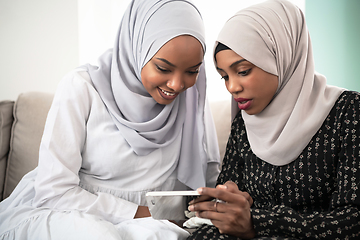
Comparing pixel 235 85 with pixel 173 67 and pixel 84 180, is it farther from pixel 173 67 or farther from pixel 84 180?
pixel 84 180

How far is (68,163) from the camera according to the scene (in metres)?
1.26

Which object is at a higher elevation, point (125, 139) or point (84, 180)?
point (125, 139)

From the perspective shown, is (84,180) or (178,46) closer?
(178,46)

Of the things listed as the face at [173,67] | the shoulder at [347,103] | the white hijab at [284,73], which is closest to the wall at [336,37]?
the white hijab at [284,73]

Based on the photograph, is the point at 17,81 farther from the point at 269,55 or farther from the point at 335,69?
the point at 335,69

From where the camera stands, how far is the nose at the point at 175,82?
1.23 meters

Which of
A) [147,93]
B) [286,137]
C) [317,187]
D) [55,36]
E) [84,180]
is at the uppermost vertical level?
[55,36]

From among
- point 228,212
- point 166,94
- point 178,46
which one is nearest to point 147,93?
point 166,94

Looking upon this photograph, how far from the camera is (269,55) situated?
1129mm

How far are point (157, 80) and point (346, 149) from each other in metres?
0.73

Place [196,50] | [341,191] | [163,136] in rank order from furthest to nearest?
[163,136]
[196,50]
[341,191]

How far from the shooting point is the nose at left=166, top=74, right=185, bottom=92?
4.02ft

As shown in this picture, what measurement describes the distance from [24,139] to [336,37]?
2605 millimetres

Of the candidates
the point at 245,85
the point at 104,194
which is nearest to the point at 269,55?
the point at 245,85
